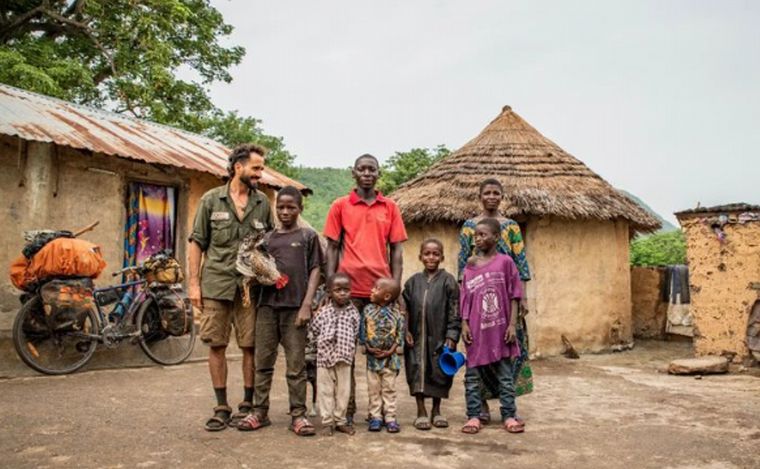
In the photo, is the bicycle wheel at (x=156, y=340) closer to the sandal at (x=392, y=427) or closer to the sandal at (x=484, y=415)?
the sandal at (x=392, y=427)

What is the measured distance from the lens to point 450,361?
4.05 meters

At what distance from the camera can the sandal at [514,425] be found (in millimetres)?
3934

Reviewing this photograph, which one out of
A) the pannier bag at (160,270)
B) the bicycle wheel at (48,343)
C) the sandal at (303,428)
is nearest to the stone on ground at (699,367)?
the sandal at (303,428)

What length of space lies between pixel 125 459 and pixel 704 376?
20.1 feet

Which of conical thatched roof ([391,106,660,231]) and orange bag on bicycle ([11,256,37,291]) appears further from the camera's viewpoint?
conical thatched roof ([391,106,660,231])

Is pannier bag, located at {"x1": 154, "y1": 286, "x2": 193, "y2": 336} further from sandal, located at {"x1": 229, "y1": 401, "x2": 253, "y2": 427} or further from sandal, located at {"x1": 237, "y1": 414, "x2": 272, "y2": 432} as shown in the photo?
sandal, located at {"x1": 237, "y1": 414, "x2": 272, "y2": 432}

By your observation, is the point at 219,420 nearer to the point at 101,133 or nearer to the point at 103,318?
the point at 103,318

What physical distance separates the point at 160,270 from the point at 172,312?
48 centimetres

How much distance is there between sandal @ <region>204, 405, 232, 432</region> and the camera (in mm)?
3842

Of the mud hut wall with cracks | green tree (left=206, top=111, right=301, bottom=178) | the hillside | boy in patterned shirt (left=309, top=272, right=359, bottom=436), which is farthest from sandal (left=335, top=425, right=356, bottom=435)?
the hillside

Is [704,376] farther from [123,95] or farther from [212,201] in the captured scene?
[123,95]

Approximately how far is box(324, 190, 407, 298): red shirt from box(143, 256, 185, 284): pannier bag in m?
3.37

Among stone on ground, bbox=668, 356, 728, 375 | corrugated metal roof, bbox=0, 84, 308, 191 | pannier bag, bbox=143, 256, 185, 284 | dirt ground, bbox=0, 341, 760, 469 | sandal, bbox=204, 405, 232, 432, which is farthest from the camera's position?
stone on ground, bbox=668, 356, 728, 375

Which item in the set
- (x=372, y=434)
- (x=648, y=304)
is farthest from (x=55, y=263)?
(x=648, y=304)
